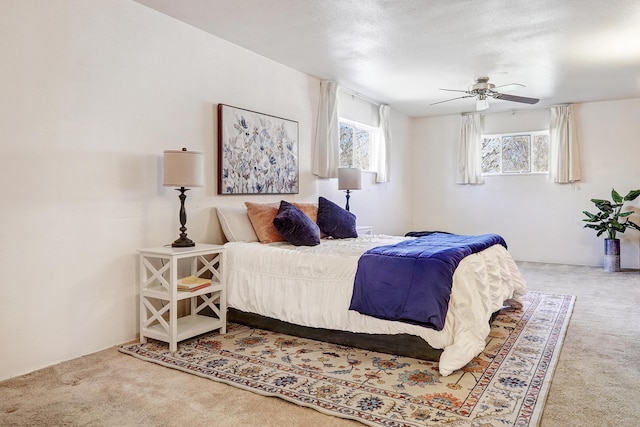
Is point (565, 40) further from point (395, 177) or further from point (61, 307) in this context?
point (61, 307)

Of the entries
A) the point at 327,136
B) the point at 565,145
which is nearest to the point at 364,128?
the point at 327,136

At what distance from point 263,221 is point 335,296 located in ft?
3.89

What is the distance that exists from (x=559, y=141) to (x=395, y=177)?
2592mm

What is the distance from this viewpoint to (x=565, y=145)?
679 cm

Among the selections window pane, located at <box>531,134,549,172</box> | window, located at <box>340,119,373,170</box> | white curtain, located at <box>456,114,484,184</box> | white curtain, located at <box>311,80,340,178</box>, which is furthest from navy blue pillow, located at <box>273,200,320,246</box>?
window pane, located at <box>531,134,549,172</box>

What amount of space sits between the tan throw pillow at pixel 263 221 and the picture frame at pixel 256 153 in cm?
30

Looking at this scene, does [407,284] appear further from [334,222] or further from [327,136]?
[327,136]

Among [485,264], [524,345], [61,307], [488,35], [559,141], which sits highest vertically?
[488,35]

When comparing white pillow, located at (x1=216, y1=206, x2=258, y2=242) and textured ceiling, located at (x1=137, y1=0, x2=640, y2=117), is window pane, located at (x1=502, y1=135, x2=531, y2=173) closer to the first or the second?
textured ceiling, located at (x1=137, y1=0, x2=640, y2=117)

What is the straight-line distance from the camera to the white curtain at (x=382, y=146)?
265 inches

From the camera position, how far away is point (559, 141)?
682cm

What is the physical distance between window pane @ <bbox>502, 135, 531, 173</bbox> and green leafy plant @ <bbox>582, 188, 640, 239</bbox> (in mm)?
1257

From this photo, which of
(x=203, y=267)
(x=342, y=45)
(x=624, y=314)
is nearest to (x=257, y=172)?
(x=203, y=267)

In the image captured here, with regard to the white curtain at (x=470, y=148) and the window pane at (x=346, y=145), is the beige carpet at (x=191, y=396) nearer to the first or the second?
the window pane at (x=346, y=145)
